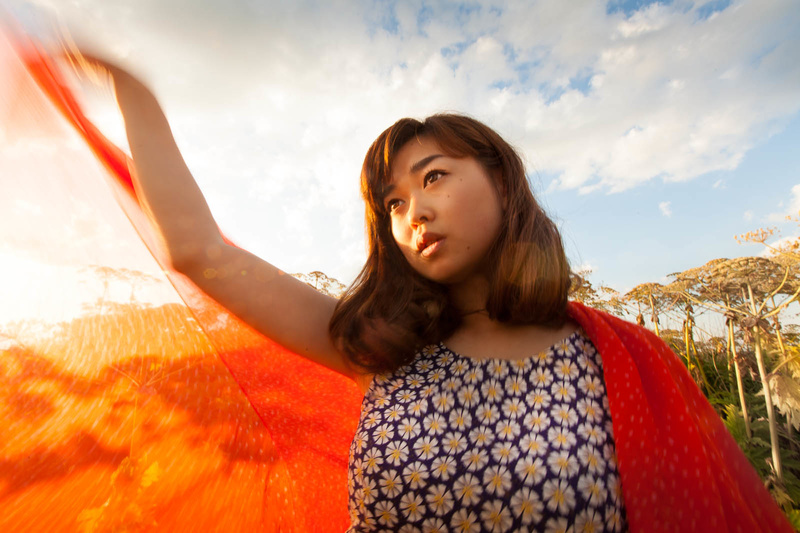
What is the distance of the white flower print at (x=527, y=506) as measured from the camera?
3.36 feet

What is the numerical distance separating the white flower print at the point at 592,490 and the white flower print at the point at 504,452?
0.53 feet

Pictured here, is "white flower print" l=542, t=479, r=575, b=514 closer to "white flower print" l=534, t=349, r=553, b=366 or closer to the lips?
"white flower print" l=534, t=349, r=553, b=366

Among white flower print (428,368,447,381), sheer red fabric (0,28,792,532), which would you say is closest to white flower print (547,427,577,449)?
sheer red fabric (0,28,792,532)

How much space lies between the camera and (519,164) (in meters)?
1.63

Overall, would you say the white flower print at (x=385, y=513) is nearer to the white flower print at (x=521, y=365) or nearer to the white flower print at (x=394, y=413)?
the white flower print at (x=394, y=413)

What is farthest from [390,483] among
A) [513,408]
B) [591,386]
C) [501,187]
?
[501,187]

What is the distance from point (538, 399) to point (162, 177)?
1.22m

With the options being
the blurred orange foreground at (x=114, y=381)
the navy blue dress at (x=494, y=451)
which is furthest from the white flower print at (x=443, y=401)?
the blurred orange foreground at (x=114, y=381)

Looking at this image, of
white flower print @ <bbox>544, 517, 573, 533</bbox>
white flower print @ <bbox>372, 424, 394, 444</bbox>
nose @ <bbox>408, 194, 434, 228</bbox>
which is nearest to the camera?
white flower print @ <bbox>544, 517, 573, 533</bbox>

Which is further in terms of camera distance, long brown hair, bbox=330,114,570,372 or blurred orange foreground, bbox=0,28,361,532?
long brown hair, bbox=330,114,570,372

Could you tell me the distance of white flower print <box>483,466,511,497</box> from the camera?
3.50 ft

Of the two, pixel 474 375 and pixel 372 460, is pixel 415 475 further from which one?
pixel 474 375

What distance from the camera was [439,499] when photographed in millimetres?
1096

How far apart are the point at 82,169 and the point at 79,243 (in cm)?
23
